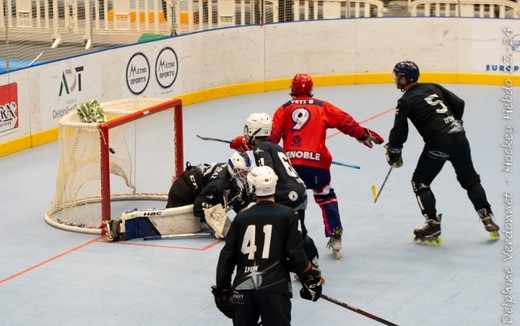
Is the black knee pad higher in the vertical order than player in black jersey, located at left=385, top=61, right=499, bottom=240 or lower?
lower

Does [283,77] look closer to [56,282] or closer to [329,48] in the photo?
[329,48]

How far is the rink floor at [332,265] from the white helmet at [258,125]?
130 cm

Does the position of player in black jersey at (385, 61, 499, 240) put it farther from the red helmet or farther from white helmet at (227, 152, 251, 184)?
white helmet at (227, 152, 251, 184)

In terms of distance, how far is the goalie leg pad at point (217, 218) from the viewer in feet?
35.2

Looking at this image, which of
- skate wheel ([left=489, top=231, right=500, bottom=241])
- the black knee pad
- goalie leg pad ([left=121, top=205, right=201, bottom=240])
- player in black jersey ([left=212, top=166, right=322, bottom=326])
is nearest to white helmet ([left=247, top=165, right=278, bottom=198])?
player in black jersey ([left=212, top=166, right=322, bottom=326])

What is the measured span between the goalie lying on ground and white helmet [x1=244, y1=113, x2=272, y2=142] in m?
1.18

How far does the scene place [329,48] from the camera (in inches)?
745

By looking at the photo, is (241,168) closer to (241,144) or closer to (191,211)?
(241,144)

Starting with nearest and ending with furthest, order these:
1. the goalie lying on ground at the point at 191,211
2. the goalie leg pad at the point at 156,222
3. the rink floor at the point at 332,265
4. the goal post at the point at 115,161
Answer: the rink floor at the point at 332,265
the goalie lying on ground at the point at 191,211
the goalie leg pad at the point at 156,222
the goal post at the point at 115,161

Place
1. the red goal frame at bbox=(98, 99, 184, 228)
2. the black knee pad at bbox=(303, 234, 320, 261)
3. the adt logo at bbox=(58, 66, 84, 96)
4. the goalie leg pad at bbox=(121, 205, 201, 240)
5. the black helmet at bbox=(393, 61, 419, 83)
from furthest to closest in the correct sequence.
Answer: the adt logo at bbox=(58, 66, 84, 96) → the red goal frame at bbox=(98, 99, 184, 228) → the goalie leg pad at bbox=(121, 205, 201, 240) → the black helmet at bbox=(393, 61, 419, 83) → the black knee pad at bbox=(303, 234, 320, 261)

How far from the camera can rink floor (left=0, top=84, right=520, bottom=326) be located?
9023 millimetres

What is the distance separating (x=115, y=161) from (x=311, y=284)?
5.14 m

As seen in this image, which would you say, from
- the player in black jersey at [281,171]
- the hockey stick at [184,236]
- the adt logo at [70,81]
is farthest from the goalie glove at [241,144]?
the adt logo at [70,81]

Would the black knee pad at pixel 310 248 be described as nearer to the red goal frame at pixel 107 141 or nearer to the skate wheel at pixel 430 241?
the skate wheel at pixel 430 241
